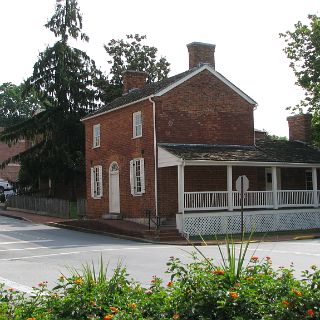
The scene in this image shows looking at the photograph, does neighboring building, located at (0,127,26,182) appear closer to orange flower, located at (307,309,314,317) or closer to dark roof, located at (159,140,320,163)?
dark roof, located at (159,140,320,163)

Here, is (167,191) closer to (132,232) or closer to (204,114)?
(132,232)

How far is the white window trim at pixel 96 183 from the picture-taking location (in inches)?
1235

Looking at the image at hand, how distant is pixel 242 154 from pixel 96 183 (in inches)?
377

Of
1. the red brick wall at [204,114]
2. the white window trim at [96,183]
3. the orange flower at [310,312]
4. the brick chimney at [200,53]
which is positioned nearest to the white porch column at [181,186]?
the red brick wall at [204,114]

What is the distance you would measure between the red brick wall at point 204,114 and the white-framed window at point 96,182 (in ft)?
22.0

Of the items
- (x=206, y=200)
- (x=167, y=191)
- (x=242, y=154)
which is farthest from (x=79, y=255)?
(x=242, y=154)

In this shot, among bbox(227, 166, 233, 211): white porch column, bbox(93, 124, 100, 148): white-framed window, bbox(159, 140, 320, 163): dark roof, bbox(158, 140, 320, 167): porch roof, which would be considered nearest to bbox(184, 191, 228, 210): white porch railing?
bbox(227, 166, 233, 211): white porch column

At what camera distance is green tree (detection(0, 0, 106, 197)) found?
38.1 metres

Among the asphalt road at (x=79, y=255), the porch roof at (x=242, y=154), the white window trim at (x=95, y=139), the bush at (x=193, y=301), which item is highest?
the white window trim at (x=95, y=139)

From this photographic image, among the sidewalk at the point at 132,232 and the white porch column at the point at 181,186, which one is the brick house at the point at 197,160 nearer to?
the white porch column at the point at 181,186

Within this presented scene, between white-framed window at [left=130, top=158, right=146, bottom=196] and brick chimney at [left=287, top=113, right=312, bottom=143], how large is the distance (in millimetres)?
13101

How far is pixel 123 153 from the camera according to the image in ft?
94.8

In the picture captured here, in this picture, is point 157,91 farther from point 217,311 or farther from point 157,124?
point 217,311

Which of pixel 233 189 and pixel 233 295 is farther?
pixel 233 189
